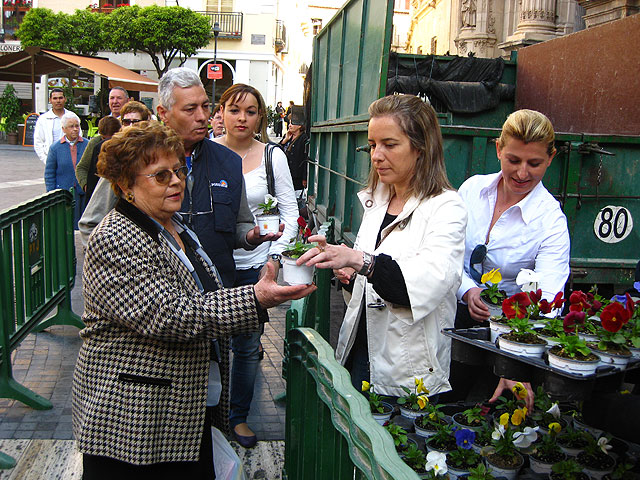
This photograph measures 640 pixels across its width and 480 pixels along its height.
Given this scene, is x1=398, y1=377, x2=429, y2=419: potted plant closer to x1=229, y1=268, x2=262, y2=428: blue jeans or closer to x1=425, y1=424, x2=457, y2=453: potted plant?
x1=425, y1=424, x2=457, y2=453: potted plant

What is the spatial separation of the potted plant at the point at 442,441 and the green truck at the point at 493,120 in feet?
8.42

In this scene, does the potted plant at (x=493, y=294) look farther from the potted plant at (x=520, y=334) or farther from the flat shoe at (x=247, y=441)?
the flat shoe at (x=247, y=441)

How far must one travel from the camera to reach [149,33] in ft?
127

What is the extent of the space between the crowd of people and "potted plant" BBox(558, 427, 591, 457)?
1.73 ft

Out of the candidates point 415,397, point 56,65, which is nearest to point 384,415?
point 415,397

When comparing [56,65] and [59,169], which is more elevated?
[56,65]

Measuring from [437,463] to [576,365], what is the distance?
1.66 ft

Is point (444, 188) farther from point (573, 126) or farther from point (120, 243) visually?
point (573, 126)

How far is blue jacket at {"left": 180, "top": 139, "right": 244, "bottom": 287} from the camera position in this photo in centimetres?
332

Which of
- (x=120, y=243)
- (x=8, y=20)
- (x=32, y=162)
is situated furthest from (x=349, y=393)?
(x=8, y=20)

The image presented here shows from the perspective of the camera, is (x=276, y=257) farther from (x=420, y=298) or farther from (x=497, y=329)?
(x=497, y=329)

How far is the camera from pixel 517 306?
2.10 meters

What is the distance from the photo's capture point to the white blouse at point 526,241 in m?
2.80

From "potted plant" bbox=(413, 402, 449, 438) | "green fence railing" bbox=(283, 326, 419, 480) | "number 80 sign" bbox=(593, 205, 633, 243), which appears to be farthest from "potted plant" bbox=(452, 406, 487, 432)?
"number 80 sign" bbox=(593, 205, 633, 243)
